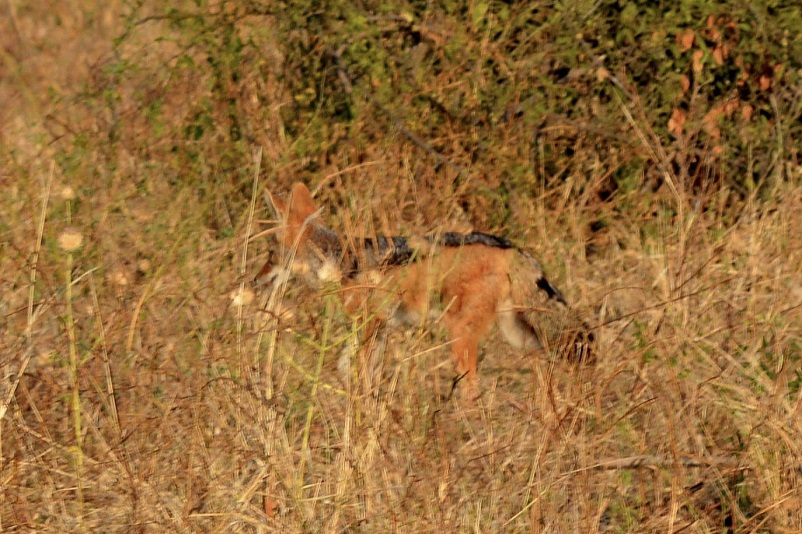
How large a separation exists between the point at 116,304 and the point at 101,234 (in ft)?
2.46

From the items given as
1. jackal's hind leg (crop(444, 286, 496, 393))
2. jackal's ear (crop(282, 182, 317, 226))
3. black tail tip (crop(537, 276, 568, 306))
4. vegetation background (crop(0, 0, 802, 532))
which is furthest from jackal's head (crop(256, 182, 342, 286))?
black tail tip (crop(537, 276, 568, 306))

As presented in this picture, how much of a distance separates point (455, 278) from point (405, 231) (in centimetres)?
97

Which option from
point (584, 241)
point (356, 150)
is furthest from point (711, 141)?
point (356, 150)

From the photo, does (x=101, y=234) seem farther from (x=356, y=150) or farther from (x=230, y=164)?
(x=356, y=150)

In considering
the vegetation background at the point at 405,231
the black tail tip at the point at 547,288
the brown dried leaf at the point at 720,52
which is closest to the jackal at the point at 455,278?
the black tail tip at the point at 547,288

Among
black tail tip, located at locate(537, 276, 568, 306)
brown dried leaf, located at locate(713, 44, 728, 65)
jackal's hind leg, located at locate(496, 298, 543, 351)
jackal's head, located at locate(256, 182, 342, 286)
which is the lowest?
jackal's hind leg, located at locate(496, 298, 543, 351)

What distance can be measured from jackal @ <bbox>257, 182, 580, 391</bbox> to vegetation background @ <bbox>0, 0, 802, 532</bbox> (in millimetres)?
120

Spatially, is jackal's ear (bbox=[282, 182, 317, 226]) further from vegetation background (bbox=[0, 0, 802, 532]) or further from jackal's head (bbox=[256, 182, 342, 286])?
vegetation background (bbox=[0, 0, 802, 532])

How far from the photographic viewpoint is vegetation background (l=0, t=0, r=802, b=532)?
3.25 metres

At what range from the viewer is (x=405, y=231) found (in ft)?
18.3

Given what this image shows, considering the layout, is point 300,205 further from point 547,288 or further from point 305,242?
point 547,288

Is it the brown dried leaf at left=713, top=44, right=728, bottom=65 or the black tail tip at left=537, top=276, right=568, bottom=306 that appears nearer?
the black tail tip at left=537, top=276, right=568, bottom=306

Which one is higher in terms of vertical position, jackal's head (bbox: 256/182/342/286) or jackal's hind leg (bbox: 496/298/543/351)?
jackal's head (bbox: 256/182/342/286)

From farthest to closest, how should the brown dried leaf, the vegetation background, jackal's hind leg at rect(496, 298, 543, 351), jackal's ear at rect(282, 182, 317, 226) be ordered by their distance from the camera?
the brown dried leaf, jackal's ear at rect(282, 182, 317, 226), jackal's hind leg at rect(496, 298, 543, 351), the vegetation background
